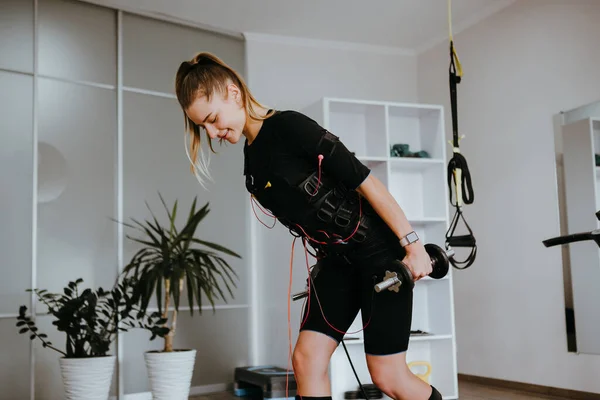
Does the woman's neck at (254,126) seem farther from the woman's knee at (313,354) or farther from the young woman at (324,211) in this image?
the woman's knee at (313,354)

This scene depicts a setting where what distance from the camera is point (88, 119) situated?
4.18m

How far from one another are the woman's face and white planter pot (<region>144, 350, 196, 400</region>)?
2178 millimetres

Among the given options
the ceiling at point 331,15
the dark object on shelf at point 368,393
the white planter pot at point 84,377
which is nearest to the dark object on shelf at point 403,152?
the ceiling at point 331,15

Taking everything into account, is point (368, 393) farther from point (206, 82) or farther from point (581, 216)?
point (206, 82)

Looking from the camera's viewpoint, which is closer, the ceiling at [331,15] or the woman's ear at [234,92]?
the woman's ear at [234,92]

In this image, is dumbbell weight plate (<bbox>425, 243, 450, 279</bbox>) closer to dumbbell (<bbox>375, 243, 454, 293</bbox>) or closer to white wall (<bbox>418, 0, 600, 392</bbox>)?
dumbbell (<bbox>375, 243, 454, 293</bbox>)

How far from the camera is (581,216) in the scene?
12.0 ft

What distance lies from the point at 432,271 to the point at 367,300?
7.5 inches

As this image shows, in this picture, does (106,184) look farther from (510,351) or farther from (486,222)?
(510,351)

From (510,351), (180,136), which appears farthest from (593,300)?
(180,136)

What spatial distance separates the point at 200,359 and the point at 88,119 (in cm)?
174

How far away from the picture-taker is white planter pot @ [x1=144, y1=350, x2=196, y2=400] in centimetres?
354

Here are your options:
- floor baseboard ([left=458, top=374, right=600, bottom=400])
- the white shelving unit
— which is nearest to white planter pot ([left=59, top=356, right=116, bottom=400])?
the white shelving unit

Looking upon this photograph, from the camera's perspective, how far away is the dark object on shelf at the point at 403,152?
4.03m
